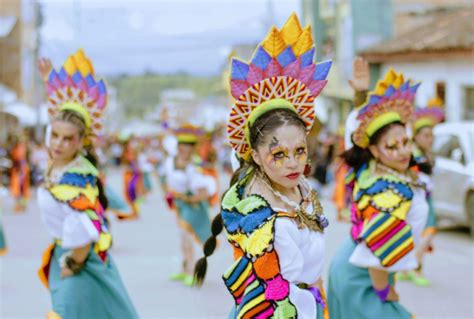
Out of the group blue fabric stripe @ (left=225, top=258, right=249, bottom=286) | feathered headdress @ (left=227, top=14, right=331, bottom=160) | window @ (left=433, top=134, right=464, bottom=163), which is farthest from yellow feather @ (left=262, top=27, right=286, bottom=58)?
window @ (left=433, top=134, right=464, bottom=163)

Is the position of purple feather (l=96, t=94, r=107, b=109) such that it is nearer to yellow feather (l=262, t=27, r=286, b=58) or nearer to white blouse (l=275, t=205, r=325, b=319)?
yellow feather (l=262, t=27, r=286, b=58)

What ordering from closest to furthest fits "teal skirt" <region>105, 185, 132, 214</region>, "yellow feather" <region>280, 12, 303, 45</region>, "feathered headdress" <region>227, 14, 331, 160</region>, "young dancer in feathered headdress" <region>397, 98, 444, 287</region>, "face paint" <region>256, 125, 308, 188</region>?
"face paint" <region>256, 125, 308, 188</region>, "feathered headdress" <region>227, 14, 331, 160</region>, "yellow feather" <region>280, 12, 303, 45</region>, "teal skirt" <region>105, 185, 132, 214</region>, "young dancer in feathered headdress" <region>397, 98, 444, 287</region>

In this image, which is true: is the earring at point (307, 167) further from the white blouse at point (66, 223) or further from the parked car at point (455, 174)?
the parked car at point (455, 174)

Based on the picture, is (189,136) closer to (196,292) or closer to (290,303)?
(196,292)

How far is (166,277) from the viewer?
10.2m

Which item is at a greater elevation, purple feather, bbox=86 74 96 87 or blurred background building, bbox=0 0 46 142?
blurred background building, bbox=0 0 46 142

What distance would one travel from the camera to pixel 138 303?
8734 mm

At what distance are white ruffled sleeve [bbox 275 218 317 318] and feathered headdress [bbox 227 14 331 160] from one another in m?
0.48

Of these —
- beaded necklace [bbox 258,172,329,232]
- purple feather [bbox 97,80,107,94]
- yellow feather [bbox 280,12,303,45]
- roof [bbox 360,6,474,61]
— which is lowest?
beaded necklace [bbox 258,172,329,232]

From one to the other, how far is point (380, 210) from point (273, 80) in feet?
5.36

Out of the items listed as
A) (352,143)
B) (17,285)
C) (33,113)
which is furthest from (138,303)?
(33,113)

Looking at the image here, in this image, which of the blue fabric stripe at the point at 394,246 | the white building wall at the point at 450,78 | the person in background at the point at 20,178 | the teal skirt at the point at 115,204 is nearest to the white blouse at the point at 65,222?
the teal skirt at the point at 115,204

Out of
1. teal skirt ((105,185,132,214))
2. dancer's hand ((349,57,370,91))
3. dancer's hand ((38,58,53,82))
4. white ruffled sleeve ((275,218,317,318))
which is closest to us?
white ruffled sleeve ((275,218,317,318))

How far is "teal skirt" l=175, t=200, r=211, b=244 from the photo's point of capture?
33.3 feet
